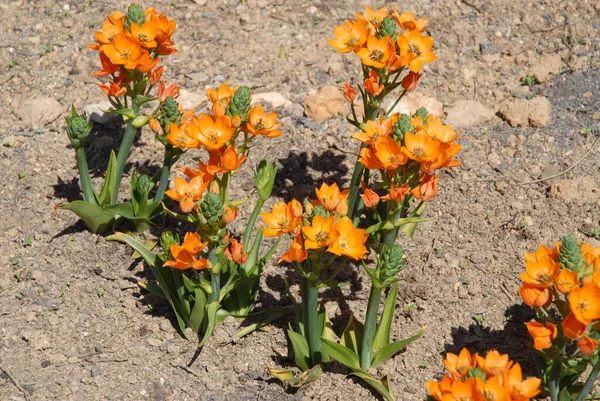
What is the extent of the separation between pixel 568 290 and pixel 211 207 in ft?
5.59

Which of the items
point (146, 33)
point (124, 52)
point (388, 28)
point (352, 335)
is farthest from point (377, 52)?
point (352, 335)

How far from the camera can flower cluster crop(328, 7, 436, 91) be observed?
4406 millimetres

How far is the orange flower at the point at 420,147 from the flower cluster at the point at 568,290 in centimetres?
70

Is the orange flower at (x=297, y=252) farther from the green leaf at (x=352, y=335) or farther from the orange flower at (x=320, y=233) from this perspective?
the green leaf at (x=352, y=335)

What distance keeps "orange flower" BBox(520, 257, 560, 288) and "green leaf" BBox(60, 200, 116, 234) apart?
268 centimetres

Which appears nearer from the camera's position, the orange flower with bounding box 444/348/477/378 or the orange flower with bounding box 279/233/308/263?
the orange flower with bounding box 444/348/477/378

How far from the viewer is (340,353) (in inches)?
174

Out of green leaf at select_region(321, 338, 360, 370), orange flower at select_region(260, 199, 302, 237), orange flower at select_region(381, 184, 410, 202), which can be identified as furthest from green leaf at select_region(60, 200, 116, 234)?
orange flower at select_region(381, 184, 410, 202)

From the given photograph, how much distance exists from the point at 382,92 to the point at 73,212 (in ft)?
7.32

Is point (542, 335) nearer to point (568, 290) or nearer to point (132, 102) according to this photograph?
point (568, 290)

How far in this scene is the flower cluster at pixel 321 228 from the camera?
12.3 feet

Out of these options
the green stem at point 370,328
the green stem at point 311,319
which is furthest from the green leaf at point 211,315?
the green stem at point 370,328

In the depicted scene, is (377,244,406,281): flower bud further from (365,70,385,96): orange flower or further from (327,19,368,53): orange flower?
(327,19,368,53): orange flower

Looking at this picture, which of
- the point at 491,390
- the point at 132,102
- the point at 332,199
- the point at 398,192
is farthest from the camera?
the point at 132,102
